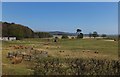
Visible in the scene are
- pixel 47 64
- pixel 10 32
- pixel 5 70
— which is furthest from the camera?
pixel 10 32

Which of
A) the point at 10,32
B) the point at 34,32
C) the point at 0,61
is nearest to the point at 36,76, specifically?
the point at 0,61

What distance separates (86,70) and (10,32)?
43.3 metres

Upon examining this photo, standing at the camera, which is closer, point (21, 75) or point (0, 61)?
point (21, 75)

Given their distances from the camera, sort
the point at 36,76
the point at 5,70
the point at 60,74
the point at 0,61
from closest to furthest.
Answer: the point at 36,76, the point at 60,74, the point at 5,70, the point at 0,61

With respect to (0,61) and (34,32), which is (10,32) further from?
(0,61)

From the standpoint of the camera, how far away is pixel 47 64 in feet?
→ 58.0

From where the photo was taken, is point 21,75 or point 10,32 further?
point 10,32

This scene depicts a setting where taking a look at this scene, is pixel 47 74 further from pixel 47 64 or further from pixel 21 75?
pixel 47 64

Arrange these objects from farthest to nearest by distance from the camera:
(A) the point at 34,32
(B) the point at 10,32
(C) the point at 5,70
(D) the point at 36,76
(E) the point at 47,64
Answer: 1. (A) the point at 34,32
2. (B) the point at 10,32
3. (E) the point at 47,64
4. (C) the point at 5,70
5. (D) the point at 36,76

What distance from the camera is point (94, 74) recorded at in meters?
15.1

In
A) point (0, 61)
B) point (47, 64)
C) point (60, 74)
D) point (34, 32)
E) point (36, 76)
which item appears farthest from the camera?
point (34, 32)

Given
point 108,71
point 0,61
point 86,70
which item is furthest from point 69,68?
point 0,61

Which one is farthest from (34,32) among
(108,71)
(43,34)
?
(108,71)

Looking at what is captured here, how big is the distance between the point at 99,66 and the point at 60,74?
341 centimetres
